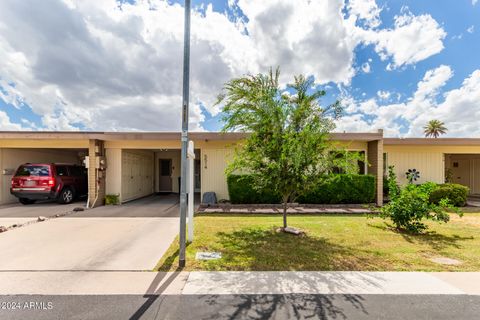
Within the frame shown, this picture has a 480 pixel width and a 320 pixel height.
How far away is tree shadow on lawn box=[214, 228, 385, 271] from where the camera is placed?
4.33 m

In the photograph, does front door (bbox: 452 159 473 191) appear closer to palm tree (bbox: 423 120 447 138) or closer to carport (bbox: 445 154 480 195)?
carport (bbox: 445 154 480 195)

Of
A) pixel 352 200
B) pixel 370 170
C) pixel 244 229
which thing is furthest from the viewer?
pixel 370 170

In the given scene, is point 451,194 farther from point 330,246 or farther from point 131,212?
point 131,212

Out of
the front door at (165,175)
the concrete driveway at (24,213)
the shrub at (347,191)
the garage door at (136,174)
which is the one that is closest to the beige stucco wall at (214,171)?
the shrub at (347,191)

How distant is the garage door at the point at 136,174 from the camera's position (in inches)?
468

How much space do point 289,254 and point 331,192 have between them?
623cm


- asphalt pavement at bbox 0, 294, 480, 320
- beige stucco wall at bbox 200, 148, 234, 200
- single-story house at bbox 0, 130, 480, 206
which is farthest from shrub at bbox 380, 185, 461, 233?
beige stucco wall at bbox 200, 148, 234, 200

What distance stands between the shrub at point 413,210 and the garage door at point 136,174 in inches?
435

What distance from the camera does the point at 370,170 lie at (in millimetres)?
11383

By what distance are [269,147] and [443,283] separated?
388 centimetres

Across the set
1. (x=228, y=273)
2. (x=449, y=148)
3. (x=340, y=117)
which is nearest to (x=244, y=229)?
(x=228, y=273)

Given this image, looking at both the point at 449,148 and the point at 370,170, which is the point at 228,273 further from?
the point at 449,148

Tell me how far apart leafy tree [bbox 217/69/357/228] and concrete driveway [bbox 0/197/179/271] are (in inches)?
109

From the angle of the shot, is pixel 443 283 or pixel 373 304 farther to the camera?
pixel 443 283
